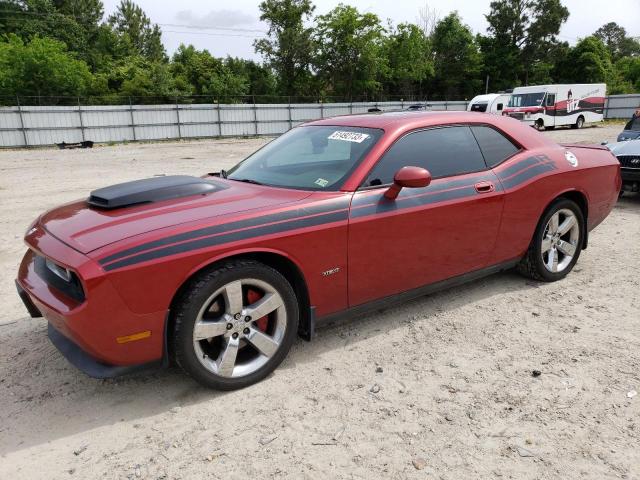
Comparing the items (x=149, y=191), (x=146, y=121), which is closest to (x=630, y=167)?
(x=149, y=191)

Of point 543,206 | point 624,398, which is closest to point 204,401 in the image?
point 624,398

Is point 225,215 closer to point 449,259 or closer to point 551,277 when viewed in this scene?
point 449,259

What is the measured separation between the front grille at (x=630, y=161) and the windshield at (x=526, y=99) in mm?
22613

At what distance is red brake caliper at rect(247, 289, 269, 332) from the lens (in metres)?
2.91

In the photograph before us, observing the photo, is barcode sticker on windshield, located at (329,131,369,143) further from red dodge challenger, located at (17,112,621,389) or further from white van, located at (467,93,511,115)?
white van, located at (467,93,511,115)

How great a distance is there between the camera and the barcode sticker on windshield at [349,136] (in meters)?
3.57

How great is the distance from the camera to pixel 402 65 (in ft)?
161

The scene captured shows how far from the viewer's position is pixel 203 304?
8.77 feet

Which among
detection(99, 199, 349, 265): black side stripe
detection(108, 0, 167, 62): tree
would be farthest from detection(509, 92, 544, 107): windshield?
detection(108, 0, 167, 62): tree

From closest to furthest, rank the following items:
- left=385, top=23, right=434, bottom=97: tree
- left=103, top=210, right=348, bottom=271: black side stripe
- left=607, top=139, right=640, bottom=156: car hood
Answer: left=103, top=210, right=348, bottom=271: black side stripe < left=607, top=139, right=640, bottom=156: car hood < left=385, top=23, right=434, bottom=97: tree

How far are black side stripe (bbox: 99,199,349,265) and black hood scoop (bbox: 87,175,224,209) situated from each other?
0.57 metres

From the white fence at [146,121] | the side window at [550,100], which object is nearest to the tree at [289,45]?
the white fence at [146,121]

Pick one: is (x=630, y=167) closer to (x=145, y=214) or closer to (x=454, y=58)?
(x=145, y=214)

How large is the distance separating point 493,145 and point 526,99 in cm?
2790
